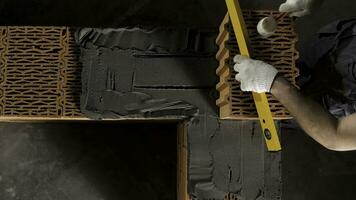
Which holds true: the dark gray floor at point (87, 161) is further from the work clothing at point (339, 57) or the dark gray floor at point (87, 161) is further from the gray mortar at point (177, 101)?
the work clothing at point (339, 57)

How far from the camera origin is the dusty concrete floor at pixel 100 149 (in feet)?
9.96

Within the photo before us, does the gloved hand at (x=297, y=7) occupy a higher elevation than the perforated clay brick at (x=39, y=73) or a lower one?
higher

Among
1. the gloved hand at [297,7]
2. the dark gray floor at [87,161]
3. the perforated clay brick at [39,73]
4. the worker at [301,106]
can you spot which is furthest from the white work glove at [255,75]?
the dark gray floor at [87,161]

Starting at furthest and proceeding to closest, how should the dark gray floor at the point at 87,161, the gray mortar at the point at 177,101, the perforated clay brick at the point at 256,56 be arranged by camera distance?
1. the dark gray floor at the point at 87,161
2. the gray mortar at the point at 177,101
3. the perforated clay brick at the point at 256,56

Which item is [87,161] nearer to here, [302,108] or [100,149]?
[100,149]

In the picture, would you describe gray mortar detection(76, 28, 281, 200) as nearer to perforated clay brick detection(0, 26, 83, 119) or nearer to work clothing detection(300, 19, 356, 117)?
perforated clay brick detection(0, 26, 83, 119)

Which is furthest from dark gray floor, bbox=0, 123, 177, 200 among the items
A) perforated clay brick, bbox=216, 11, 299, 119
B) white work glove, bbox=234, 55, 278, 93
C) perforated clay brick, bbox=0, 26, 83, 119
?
white work glove, bbox=234, 55, 278, 93

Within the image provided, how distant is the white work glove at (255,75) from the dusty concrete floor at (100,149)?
46.4 inches

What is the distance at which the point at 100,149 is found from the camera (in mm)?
3086

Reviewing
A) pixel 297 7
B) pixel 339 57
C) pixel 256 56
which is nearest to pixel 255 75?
pixel 256 56

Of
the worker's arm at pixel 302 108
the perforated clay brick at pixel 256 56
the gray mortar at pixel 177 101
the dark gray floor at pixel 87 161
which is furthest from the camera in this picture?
the dark gray floor at pixel 87 161

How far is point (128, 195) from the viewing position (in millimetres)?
3062

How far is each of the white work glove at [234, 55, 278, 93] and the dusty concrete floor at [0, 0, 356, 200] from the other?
1178 mm

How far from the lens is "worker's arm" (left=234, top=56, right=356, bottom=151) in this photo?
1962mm
